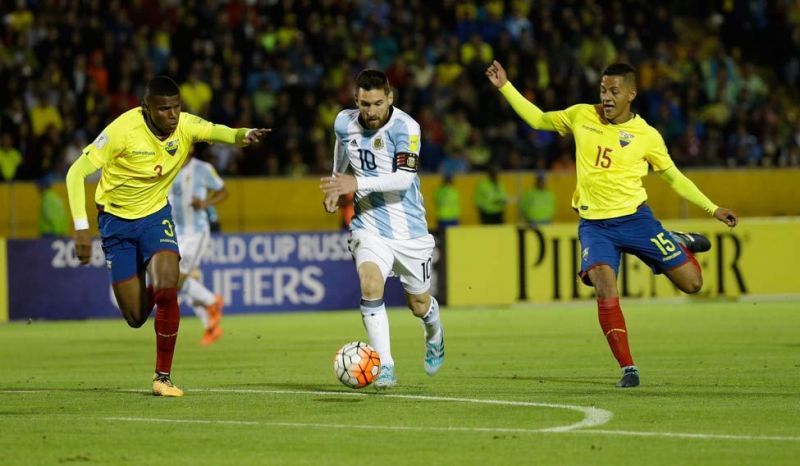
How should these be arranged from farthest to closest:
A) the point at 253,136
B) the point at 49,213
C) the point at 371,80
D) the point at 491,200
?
1. the point at 491,200
2. the point at 49,213
3. the point at 371,80
4. the point at 253,136

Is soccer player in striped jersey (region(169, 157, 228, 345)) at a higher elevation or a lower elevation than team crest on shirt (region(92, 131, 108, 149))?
lower

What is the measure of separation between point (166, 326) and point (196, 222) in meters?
7.24

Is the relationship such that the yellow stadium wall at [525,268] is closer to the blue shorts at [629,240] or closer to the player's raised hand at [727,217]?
the blue shorts at [629,240]

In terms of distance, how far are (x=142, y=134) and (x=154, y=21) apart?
633 inches

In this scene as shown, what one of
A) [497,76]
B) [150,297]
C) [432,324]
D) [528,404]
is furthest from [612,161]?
[150,297]

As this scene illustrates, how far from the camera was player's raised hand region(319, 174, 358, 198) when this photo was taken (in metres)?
11.0

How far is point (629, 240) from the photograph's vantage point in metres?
12.1

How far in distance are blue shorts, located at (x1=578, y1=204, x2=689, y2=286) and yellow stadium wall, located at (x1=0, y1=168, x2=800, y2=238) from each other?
13.1 meters

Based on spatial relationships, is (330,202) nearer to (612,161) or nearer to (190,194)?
(612,161)

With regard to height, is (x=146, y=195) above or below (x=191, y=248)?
above

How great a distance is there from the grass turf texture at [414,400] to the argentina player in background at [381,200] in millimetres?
682

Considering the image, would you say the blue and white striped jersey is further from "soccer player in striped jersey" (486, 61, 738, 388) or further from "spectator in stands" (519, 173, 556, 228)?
"spectator in stands" (519, 173, 556, 228)

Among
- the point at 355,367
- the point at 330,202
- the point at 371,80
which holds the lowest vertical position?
the point at 355,367

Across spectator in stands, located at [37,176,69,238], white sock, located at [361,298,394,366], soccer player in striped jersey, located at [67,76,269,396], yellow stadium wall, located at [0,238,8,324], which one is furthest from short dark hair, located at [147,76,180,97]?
spectator in stands, located at [37,176,69,238]
